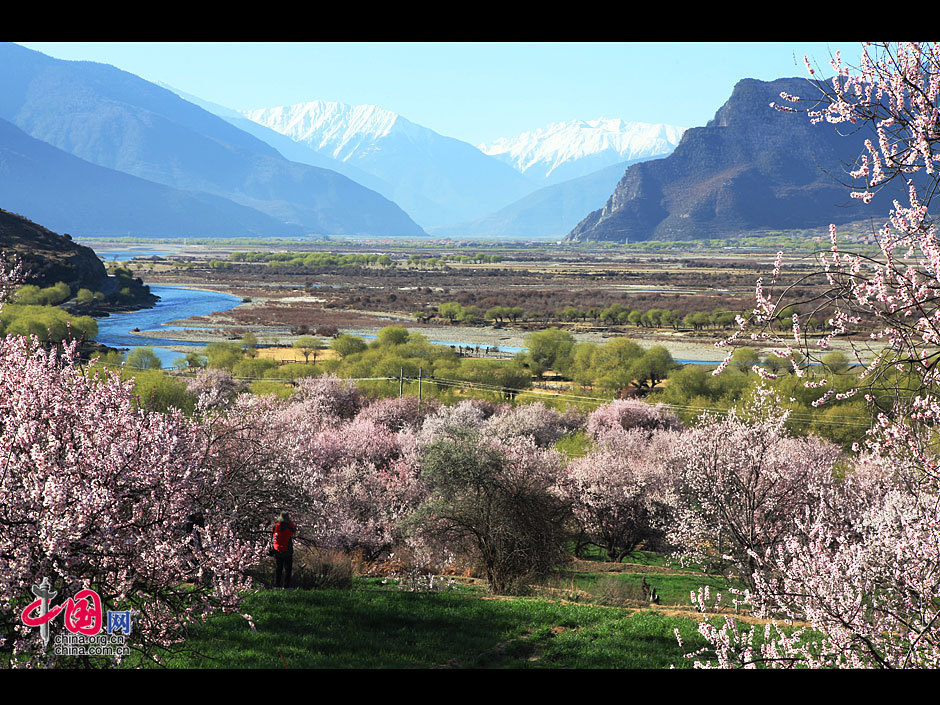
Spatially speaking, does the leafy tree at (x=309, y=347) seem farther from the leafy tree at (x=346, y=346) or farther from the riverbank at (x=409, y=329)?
the riverbank at (x=409, y=329)

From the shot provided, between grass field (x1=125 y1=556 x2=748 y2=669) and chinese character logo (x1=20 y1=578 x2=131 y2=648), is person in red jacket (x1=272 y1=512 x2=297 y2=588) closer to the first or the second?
grass field (x1=125 y1=556 x2=748 y2=669)

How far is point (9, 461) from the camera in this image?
6.17 m

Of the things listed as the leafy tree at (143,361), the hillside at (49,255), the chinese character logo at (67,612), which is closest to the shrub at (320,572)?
the chinese character logo at (67,612)

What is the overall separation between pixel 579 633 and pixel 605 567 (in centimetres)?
1144

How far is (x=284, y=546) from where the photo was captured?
46.1 ft

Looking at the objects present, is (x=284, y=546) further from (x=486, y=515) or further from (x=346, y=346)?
(x=346, y=346)

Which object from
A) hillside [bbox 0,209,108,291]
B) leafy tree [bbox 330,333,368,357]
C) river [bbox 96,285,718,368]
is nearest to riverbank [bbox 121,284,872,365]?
river [bbox 96,285,718,368]

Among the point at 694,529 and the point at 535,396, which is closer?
the point at 694,529

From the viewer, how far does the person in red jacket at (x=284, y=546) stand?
44.4ft

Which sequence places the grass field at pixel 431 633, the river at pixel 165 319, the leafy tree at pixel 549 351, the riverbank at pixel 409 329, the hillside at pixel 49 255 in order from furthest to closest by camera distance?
1. the hillside at pixel 49 255
2. the riverbank at pixel 409 329
3. the river at pixel 165 319
4. the leafy tree at pixel 549 351
5. the grass field at pixel 431 633

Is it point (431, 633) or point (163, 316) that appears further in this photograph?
point (163, 316)

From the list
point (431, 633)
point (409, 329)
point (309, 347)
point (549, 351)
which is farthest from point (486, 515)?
point (409, 329)
